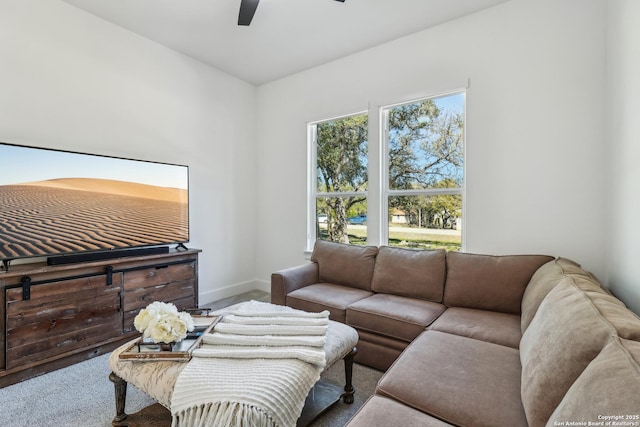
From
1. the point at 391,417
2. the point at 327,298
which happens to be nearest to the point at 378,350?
the point at 327,298

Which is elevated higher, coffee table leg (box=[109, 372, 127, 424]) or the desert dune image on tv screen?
the desert dune image on tv screen

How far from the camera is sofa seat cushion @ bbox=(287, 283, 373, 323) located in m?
2.42

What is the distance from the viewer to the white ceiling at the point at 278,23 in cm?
268

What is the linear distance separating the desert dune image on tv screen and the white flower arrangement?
4.74 feet

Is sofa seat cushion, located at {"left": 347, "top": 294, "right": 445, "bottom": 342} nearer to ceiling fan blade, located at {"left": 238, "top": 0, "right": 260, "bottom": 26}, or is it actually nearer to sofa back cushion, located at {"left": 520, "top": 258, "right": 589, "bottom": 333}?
sofa back cushion, located at {"left": 520, "top": 258, "right": 589, "bottom": 333}

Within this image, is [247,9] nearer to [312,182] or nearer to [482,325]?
[312,182]

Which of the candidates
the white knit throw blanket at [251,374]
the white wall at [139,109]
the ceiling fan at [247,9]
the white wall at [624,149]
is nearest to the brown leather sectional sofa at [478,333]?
the white wall at [624,149]

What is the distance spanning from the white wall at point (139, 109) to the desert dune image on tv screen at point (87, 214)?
316mm

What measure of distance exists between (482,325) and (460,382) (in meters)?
0.78

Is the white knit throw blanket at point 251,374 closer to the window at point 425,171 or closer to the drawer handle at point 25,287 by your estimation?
the drawer handle at point 25,287

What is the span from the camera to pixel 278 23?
295 centimetres

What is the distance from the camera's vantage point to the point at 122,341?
267 cm

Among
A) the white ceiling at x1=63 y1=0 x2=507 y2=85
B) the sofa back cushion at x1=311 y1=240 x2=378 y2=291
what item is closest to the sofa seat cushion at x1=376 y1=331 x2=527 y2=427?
the sofa back cushion at x1=311 y1=240 x2=378 y2=291

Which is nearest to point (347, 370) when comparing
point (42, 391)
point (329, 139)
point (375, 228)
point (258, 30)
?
point (375, 228)
